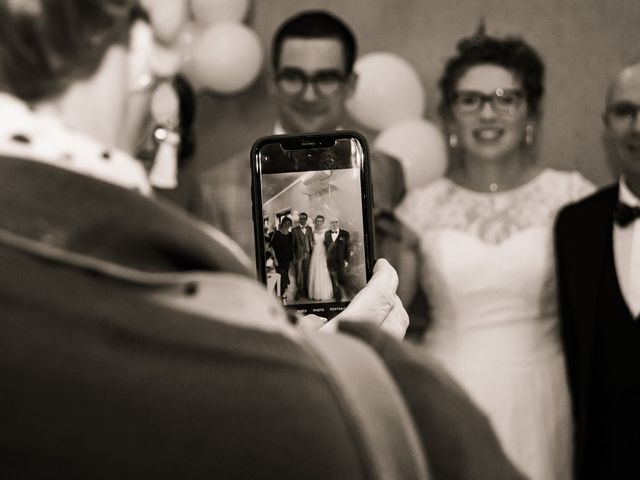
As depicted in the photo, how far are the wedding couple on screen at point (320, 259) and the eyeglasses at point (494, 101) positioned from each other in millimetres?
963

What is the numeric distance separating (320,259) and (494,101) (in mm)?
986

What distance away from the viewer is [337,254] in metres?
0.70

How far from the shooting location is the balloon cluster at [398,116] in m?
1.56

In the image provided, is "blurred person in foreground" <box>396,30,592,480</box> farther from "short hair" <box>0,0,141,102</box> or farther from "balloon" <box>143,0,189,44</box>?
"short hair" <box>0,0,141,102</box>

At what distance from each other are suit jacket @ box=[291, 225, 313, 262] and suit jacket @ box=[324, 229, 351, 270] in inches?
0.7

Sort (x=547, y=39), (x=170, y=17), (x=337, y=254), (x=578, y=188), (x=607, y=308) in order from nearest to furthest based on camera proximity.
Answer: (x=337, y=254) < (x=170, y=17) < (x=607, y=308) < (x=578, y=188) < (x=547, y=39)

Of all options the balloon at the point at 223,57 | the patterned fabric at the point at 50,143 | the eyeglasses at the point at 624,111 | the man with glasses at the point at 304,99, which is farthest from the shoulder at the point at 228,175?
the patterned fabric at the point at 50,143

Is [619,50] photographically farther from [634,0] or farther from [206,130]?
[206,130]

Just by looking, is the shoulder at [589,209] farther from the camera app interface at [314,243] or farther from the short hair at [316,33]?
the camera app interface at [314,243]

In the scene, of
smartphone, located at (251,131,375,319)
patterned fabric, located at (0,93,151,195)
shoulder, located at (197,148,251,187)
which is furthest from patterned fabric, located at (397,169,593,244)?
patterned fabric, located at (0,93,151,195)

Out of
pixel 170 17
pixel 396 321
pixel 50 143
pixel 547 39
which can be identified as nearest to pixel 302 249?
pixel 396 321

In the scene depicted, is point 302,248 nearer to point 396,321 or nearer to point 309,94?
point 396,321

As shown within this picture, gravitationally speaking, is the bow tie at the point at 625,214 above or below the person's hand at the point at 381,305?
above

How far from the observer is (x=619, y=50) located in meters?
1.89
